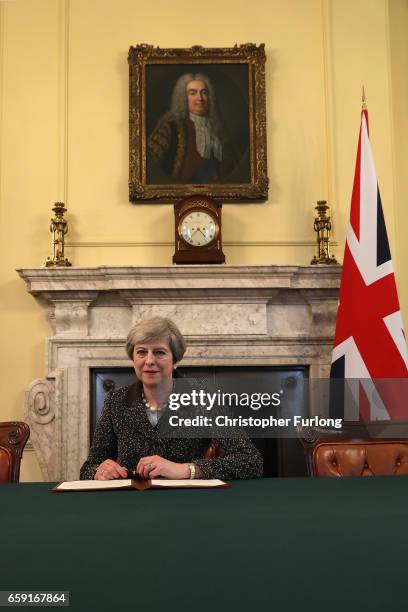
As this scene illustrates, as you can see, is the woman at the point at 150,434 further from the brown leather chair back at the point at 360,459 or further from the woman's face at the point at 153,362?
the brown leather chair back at the point at 360,459

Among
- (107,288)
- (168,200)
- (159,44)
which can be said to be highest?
(159,44)

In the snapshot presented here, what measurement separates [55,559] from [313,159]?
4.41 metres

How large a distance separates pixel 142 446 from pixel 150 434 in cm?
5

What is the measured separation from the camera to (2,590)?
1032mm

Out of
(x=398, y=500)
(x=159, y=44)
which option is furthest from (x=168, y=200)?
(x=398, y=500)

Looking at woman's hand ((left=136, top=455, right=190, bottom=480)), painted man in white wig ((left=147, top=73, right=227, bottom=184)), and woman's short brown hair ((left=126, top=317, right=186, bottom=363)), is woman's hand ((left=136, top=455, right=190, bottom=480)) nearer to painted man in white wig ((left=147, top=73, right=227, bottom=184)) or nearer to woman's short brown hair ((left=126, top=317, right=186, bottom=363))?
woman's short brown hair ((left=126, top=317, right=186, bottom=363))

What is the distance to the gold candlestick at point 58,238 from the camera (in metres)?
4.94

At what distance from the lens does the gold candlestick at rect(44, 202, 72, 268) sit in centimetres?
494

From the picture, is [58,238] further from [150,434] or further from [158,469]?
[158,469]

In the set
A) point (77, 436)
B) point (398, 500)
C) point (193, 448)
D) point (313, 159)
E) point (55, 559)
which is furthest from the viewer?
point (313, 159)

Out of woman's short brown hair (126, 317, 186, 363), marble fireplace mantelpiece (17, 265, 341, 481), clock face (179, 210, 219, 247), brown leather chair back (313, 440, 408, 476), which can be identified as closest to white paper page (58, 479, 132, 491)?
woman's short brown hair (126, 317, 186, 363)

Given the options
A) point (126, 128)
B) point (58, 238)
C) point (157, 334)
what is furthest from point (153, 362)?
point (126, 128)

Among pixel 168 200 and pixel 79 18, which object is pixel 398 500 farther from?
pixel 79 18

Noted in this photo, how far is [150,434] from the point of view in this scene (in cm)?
270
